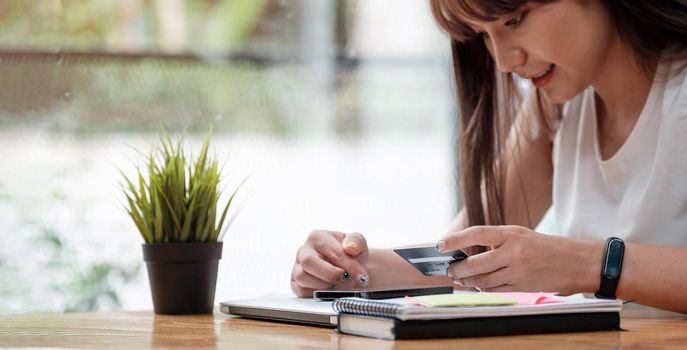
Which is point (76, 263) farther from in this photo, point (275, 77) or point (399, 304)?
point (399, 304)

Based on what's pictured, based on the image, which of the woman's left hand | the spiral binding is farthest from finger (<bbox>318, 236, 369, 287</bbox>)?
the spiral binding

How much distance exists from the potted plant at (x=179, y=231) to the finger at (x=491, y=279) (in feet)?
1.36

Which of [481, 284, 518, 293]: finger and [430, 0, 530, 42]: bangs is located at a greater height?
[430, 0, 530, 42]: bangs

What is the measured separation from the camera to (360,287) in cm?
159

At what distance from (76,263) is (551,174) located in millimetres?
1215

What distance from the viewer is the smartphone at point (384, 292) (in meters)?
1.34

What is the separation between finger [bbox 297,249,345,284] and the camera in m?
1.52

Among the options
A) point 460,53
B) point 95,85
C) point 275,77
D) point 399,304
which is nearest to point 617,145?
point 460,53

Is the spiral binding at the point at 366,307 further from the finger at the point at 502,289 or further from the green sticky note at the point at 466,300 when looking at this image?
the finger at the point at 502,289

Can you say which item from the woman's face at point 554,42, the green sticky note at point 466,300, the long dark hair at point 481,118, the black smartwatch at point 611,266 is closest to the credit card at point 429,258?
the green sticky note at point 466,300

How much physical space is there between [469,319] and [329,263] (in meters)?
0.49

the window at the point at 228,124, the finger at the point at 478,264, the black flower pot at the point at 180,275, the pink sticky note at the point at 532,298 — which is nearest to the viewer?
the pink sticky note at the point at 532,298

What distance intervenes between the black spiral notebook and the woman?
160 mm

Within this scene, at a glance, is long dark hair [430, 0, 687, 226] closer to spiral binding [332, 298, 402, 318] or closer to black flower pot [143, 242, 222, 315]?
black flower pot [143, 242, 222, 315]
